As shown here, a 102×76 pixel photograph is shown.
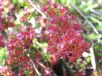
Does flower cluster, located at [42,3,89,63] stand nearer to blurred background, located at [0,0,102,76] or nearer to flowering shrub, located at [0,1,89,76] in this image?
flowering shrub, located at [0,1,89,76]

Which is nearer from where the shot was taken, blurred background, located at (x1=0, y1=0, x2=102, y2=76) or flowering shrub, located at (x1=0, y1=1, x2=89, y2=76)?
flowering shrub, located at (x1=0, y1=1, x2=89, y2=76)

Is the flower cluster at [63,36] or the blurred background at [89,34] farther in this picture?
the blurred background at [89,34]

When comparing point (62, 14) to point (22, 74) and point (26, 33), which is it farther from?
point (22, 74)

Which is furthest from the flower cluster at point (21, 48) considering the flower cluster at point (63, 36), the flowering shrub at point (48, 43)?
the flower cluster at point (63, 36)

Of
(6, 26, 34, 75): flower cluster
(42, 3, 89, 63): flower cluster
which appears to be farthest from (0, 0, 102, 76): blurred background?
(42, 3, 89, 63): flower cluster

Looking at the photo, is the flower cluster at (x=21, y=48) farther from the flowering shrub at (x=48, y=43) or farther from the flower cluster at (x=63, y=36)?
the flower cluster at (x=63, y=36)

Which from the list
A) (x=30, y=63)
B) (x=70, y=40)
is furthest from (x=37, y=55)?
(x=70, y=40)

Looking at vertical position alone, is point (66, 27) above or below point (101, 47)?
below

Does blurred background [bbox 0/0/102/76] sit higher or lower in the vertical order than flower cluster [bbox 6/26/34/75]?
higher
